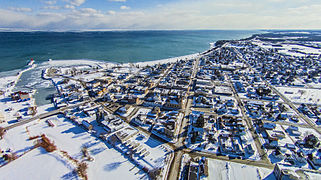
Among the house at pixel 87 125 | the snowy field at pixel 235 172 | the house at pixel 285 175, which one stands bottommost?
the snowy field at pixel 235 172

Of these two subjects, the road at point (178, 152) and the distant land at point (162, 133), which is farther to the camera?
the distant land at point (162, 133)

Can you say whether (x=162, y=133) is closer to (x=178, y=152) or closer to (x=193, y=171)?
(x=178, y=152)

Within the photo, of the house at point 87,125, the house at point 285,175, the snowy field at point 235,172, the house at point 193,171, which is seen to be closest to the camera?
the house at point 285,175

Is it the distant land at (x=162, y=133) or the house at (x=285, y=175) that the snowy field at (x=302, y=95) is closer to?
the distant land at (x=162, y=133)

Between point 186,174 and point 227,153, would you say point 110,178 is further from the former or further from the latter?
point 227,153

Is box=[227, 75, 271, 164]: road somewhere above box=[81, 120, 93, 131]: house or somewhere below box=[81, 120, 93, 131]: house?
below

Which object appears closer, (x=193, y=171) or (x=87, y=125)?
(x=193, y=171)

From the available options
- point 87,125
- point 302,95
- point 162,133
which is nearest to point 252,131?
point 162,133

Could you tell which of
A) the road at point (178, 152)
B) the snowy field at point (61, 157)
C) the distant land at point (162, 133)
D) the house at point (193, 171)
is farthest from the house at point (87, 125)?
the house at point (193, 171)

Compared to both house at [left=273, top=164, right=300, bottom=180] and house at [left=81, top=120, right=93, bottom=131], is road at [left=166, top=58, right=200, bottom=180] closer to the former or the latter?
house at [left=273, top=164, right=300, bottom=180]

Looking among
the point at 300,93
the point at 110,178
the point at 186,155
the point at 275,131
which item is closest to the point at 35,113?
the point at 110,178

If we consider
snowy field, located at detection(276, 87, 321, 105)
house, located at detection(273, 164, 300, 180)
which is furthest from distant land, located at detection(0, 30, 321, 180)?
snowy field, located at detection(276, 87, 321, 105)
